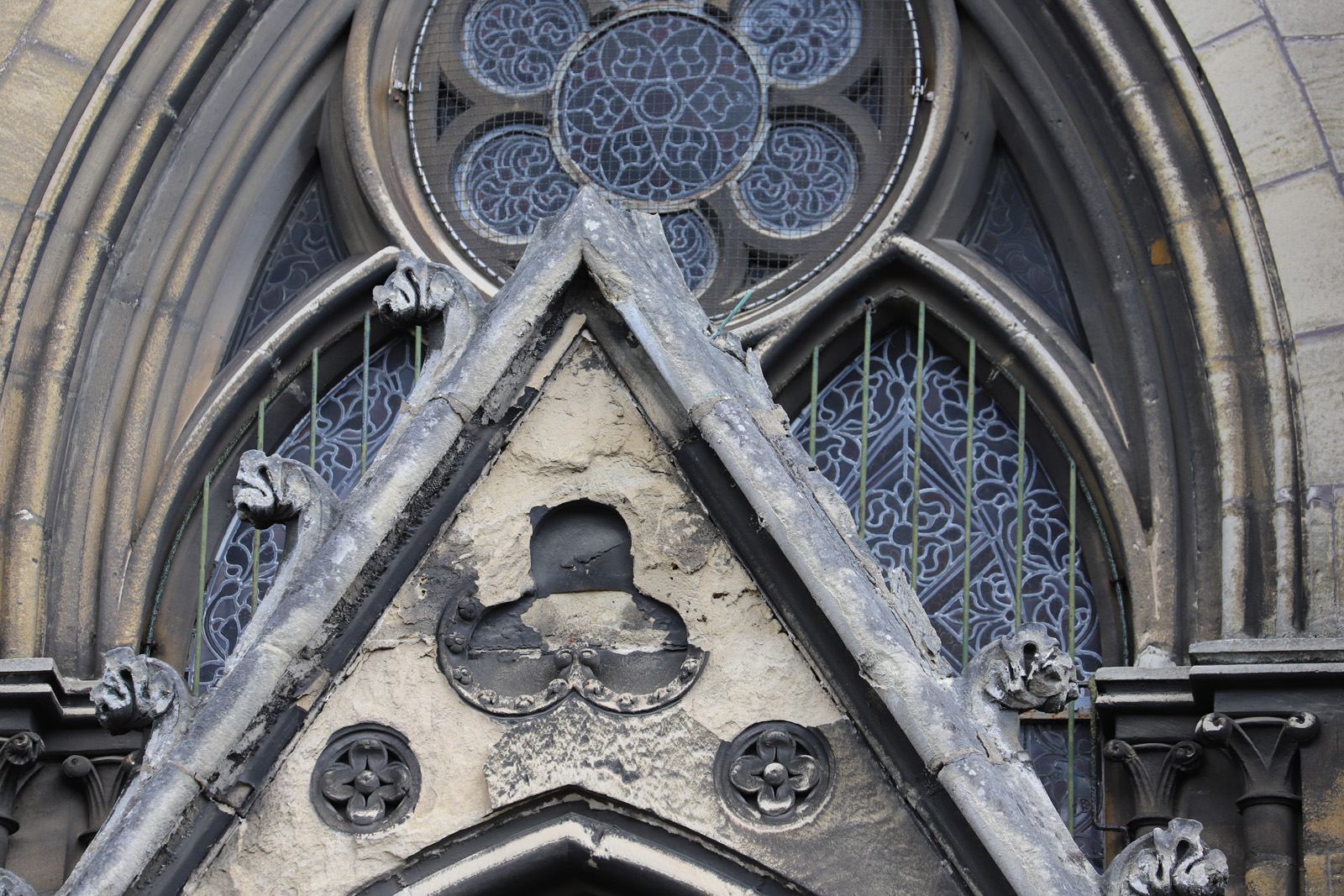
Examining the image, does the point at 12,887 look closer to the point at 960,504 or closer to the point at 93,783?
the point at 93,783

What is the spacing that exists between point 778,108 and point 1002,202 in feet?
3.19

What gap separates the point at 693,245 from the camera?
26.5 ft

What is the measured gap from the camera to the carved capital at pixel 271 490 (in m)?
5.27

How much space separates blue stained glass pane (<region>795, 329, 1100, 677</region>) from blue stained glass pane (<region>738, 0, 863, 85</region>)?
1183 millimetres

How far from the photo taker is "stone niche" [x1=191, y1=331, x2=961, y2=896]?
5.12m

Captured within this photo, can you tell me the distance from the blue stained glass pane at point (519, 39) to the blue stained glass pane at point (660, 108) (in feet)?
0.38

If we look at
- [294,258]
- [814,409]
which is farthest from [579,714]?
[294,258]

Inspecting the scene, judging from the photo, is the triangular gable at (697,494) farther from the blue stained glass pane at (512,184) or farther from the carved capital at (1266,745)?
the blue stained glass pane at (512,184)

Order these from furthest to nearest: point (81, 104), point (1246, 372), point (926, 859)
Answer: point (81, 104) → point (1246, 372) → point (926, 859)

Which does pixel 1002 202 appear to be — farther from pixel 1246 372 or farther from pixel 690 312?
pixel 690 312

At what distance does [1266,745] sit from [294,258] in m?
4.25

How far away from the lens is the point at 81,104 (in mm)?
7621

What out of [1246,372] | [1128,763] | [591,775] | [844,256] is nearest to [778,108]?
[844,256]

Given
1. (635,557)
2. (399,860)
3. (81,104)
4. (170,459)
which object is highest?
(81,104)
